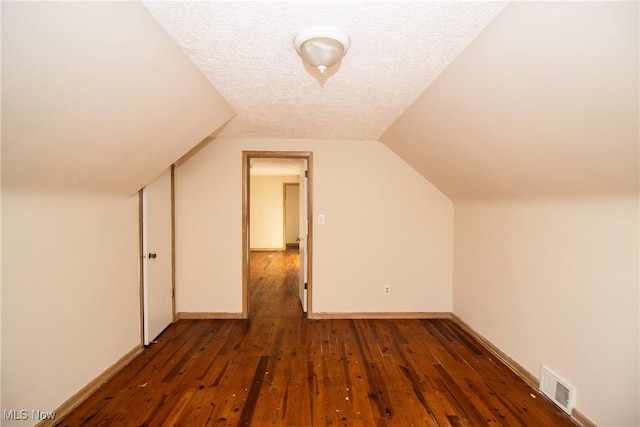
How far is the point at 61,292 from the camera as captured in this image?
1.88 m

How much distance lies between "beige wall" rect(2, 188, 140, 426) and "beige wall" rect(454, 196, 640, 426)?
3341 millimetres

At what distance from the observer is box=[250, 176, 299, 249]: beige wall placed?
338 inches

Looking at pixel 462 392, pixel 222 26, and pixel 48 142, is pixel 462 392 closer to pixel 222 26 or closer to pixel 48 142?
pixel 222 26

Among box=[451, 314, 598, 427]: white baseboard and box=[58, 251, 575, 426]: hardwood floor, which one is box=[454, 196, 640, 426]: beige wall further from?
box=[58, 251, 575, 426]: hardwood floor

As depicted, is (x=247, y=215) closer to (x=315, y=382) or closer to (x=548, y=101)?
(x=315, y=382)

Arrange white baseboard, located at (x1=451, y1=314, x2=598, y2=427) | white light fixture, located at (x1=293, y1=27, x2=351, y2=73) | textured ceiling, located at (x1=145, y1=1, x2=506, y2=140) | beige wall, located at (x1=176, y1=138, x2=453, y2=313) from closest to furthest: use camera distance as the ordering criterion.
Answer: textured ceiling, located at (x1=145, y1=1, x2=506, y2=140), white light fixture, located at (x1=293, y1=27, x2=351, y2=73), white baseboard, located at (x1=451, y1=314, x2=598, y2=427), beige wall, located at (x1=176, y1=138, x2=453, y2=313)

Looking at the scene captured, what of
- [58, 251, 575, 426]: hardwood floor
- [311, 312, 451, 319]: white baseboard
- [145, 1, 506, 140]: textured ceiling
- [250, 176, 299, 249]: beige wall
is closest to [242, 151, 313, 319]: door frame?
[311, 312, 451, 319]: white baseboard

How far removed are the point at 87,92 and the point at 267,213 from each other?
24.0ft

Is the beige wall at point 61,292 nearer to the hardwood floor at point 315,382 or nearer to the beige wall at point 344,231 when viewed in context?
the hardwood floor at point 315,382

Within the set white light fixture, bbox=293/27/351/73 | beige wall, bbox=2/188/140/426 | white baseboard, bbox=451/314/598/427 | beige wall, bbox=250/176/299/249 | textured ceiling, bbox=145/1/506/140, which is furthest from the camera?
beige wall, bbox=250/176/299/249

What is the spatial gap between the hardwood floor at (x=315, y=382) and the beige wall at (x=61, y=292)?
310mm

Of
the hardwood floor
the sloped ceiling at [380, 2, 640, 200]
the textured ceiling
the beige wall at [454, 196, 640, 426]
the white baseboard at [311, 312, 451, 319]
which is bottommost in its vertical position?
the hardwood floor

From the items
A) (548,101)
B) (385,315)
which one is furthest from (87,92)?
(385,315)

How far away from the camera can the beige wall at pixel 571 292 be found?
1.62 meters
